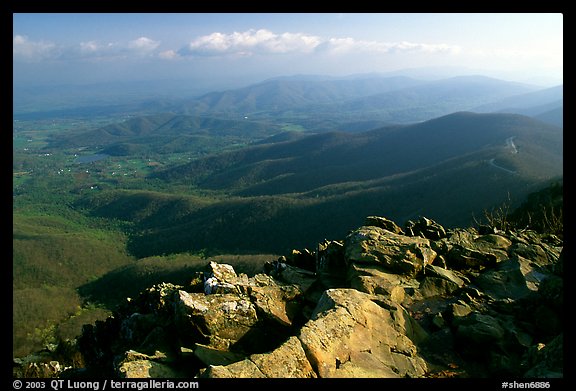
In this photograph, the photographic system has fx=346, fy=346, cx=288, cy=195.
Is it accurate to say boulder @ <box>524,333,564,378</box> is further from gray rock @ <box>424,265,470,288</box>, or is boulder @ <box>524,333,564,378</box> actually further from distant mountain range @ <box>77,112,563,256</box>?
distant mountain range @ <box>77,112,563,256</box>

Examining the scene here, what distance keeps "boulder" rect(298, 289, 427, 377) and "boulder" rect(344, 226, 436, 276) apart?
3.30m

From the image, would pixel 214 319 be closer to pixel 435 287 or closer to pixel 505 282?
pixel 435 287

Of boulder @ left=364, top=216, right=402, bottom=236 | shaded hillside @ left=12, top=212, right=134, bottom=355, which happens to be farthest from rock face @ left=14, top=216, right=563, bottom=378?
shaded hillside @ left=12, top=212, right=134, bottom=355

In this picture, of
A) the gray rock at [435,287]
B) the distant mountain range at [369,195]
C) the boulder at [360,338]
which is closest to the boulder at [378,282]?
the gray rock at [435,287]

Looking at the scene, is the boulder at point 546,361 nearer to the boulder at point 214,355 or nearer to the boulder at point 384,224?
the boulder at point 214,355

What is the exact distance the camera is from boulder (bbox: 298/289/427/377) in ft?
27.9

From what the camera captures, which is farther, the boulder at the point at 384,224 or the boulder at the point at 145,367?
the boulder at the point at 384,224

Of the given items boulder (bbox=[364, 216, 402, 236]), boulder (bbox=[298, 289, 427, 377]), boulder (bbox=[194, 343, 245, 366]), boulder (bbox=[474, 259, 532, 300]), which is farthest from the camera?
boulder (bbox=[364, 216, 402, 236])

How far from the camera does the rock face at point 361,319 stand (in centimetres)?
878

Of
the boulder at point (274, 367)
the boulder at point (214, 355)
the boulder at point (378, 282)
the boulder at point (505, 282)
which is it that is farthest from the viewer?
the boulder at point (505, 282)

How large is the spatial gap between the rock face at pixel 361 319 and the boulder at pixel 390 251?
5 cm
